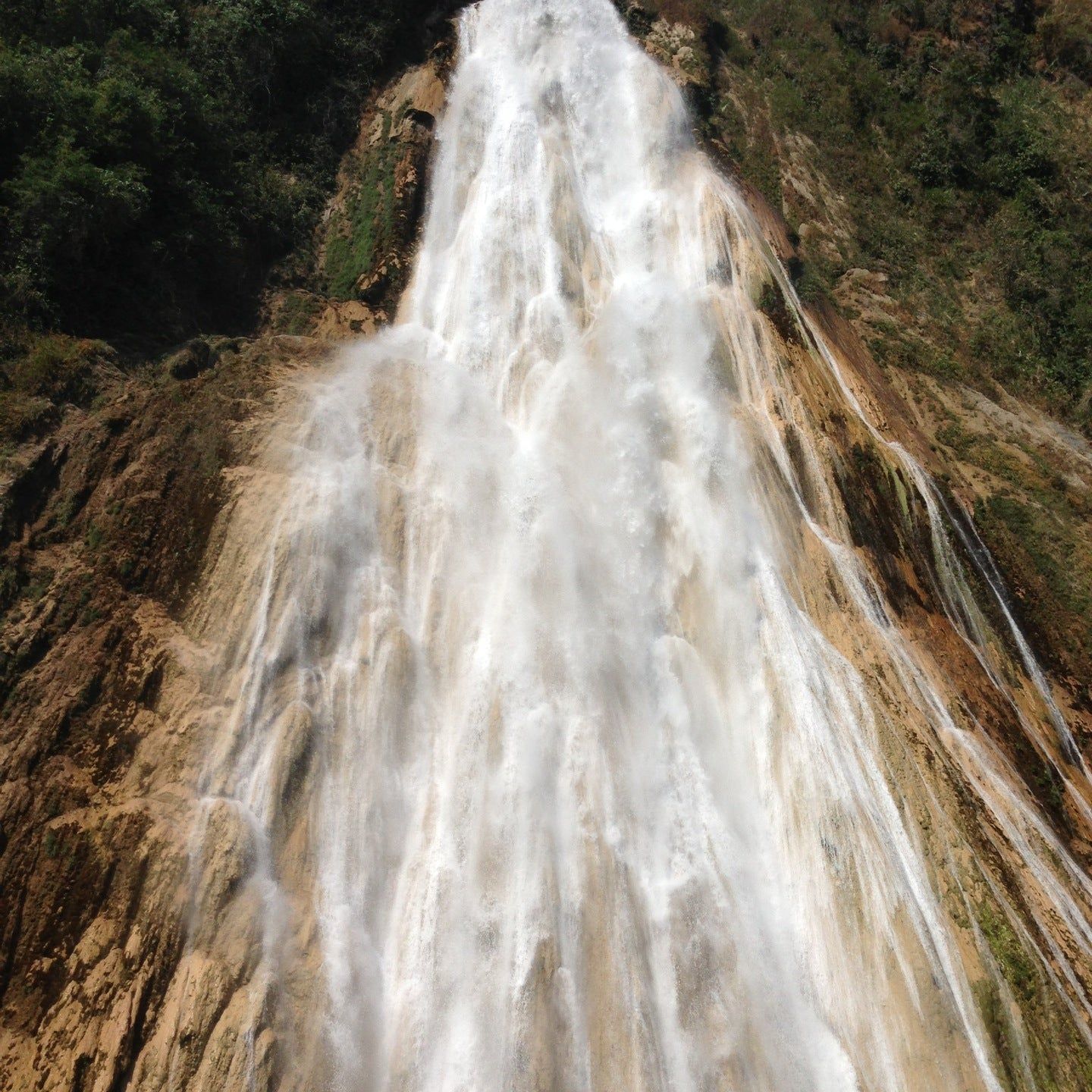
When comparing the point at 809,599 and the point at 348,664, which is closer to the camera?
the point at 348,664

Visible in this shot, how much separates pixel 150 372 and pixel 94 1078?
12.5 meters

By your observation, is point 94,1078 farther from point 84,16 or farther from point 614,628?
point 84,16

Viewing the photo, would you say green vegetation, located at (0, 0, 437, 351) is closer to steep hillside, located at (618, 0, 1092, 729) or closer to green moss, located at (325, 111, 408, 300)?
green moss, located at (325, 111, 408, 300)

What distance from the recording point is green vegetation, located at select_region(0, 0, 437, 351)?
54.1 feet

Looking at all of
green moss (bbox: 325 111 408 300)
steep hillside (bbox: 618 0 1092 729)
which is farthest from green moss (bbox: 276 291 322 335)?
steep hillside (bbox: 618 0 1092 729)

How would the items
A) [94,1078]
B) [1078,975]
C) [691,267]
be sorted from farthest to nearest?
[691,267], [1078,975], [94,1078]

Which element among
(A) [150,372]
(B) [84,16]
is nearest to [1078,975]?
(A) [150,372]

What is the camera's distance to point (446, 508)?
15.4 meters

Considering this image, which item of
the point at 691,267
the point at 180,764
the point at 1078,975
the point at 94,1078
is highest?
the point at 691,267

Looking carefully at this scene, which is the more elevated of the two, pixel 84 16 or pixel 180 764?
pixel 84 16

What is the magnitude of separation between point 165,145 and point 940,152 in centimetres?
2606

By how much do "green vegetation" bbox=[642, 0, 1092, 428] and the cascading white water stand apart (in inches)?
372

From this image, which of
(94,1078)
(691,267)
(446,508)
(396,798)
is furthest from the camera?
(691,267)

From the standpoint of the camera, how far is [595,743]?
12930 mm
